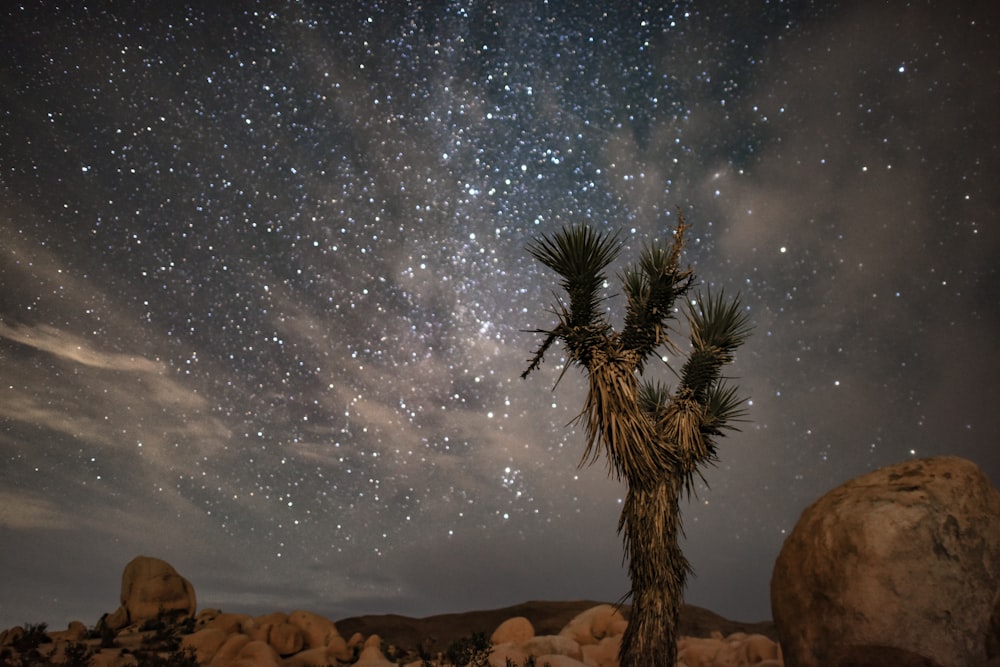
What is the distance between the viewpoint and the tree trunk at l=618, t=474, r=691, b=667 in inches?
324

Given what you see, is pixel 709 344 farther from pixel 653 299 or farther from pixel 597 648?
pixel 597 648

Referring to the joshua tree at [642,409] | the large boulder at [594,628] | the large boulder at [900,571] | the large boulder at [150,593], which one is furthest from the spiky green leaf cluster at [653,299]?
the large boulder at [150,593]

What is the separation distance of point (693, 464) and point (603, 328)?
2543mm

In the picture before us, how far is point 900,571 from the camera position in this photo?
6.64 metres

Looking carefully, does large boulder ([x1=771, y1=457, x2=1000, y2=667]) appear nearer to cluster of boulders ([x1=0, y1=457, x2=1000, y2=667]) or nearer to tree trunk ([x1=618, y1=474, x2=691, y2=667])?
cluster of boulders ([x1=0, y1=457, x2=1000, y2=667])

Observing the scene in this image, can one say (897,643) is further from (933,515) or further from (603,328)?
(603,328)

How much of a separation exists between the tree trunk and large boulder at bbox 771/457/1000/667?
1.39 m

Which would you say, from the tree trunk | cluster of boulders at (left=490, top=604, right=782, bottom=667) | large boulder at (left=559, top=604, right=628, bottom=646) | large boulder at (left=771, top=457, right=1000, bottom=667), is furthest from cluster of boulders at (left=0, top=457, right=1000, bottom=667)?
large boulder at (left=559, top=604, right=628, bottom=646)

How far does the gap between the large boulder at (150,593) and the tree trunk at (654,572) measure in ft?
49.3

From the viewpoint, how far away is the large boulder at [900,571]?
6449 mm

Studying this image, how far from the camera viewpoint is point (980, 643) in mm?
6383

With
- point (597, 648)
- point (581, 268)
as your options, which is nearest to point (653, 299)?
point (581, 268)

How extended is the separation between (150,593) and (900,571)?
18.9 metres

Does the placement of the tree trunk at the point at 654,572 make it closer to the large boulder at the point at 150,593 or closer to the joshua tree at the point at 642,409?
the joshua tree at the point at 642,409
